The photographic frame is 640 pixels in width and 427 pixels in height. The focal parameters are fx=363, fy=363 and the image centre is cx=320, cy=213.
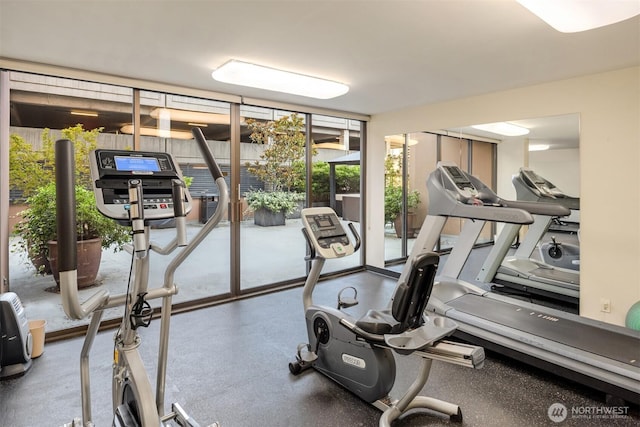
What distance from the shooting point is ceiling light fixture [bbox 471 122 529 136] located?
381 cm

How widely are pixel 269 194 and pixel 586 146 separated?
10.9 ft

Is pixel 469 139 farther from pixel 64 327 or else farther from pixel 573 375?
pixel 64 327

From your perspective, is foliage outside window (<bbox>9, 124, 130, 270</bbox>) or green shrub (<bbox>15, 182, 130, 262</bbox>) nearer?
foliage outside window (<bbox>9, 124, 130, 270</bbox>)

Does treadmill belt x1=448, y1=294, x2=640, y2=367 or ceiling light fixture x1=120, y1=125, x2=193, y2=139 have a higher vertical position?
ceiling light fixture x1=120, y1=125, x2=193, y2=139

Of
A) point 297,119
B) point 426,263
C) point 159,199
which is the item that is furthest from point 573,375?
point 297,119

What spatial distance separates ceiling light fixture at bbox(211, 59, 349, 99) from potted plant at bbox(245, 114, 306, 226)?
102 centimetres

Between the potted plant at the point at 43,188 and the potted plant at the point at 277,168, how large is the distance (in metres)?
1.64

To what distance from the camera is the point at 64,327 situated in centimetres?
329

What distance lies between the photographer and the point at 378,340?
2078 mm

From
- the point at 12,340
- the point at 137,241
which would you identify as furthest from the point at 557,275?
the point at 12,340

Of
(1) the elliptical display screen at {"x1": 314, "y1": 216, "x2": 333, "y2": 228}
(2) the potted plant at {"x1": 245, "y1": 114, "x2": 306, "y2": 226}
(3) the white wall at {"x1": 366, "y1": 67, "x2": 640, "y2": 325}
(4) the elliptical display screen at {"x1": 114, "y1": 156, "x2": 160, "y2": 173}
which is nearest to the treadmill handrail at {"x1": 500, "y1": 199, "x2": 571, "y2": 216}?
(3) the white wall at {"x1": 366, "y1": 67, "x2": 640, "y2": 325}

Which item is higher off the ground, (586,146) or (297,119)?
(297,119)

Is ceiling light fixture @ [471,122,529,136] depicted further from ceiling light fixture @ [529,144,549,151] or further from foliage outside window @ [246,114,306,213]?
foliage outside window @ [246,114,306,213]

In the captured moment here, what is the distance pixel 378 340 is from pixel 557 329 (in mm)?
1565
